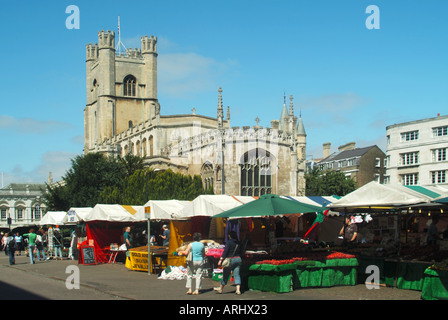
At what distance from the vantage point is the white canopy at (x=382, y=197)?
43.5 ft

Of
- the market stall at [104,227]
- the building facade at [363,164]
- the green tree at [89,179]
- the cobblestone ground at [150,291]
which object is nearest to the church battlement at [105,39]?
the green tree at [89,179]

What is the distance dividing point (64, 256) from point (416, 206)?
20.6 m

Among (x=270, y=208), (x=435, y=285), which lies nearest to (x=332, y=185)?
(x=270, y=208)

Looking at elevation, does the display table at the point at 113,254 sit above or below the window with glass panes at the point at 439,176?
below

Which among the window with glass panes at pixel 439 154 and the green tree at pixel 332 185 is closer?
the window with glass panes at pixel 439 154

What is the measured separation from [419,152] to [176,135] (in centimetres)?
2601

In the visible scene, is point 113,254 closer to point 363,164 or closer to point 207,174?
point 207,174

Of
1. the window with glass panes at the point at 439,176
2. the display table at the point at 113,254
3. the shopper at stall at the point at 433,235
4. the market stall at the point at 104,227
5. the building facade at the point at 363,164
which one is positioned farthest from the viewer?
the building facade at the point at 363,164

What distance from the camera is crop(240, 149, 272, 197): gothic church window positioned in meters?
48.2

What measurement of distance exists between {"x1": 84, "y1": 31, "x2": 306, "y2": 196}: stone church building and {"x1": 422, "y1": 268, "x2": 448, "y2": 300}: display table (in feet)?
115

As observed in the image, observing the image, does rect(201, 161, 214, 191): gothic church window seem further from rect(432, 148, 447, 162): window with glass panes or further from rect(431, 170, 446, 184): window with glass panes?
rect(432, 148, 447, 162): window with glass panes

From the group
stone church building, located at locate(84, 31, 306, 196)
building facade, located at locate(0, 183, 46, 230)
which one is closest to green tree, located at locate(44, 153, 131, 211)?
stone church building, located at locate(84, 31, 306, 196)

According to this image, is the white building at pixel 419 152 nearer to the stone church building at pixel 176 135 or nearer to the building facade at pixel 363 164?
the stone church building at pixel 176 135

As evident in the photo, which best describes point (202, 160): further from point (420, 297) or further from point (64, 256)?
point (420, 297)
